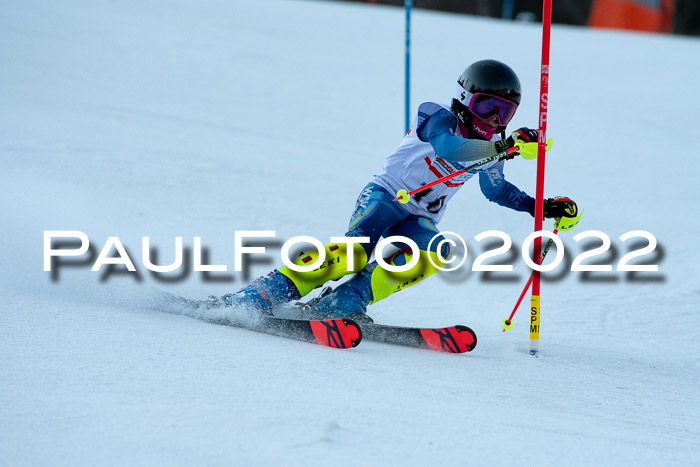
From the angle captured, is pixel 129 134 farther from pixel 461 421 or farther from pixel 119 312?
pixel 461 421

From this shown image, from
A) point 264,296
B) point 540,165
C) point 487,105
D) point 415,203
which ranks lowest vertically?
point 264,296

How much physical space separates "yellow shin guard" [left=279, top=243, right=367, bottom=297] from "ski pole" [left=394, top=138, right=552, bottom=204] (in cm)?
34

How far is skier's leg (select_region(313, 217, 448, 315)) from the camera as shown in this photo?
12.1 feet

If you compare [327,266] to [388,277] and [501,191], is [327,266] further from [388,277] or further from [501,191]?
[501,191]

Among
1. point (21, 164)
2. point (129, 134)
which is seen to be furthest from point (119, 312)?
point (129, 134)

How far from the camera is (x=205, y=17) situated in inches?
505

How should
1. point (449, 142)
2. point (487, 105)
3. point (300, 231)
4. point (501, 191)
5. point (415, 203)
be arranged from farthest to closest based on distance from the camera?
point (300, 231) → point (501, 191) → point (415, 203) → point (487, 105) → point (449, 142)

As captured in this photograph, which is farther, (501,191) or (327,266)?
(501,191)

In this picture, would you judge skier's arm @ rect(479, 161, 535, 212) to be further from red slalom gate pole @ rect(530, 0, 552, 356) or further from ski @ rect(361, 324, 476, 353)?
ski @ rect(361, 324, 476, 353)

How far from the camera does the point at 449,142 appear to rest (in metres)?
3.40

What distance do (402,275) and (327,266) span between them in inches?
15.2

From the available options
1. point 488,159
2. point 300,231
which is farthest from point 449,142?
point 300,231

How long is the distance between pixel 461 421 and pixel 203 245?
11.4 feet

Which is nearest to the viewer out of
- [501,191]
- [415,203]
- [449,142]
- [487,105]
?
[449,142]
